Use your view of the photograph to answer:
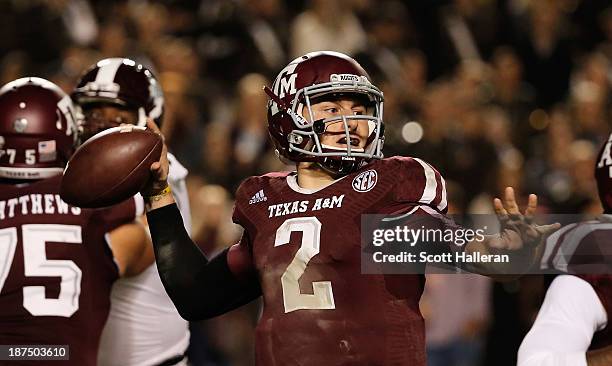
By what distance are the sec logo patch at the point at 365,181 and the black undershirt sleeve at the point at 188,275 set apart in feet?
1.66

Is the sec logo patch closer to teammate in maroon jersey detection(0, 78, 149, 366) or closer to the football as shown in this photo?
the football

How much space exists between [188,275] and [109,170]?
0.45 metres

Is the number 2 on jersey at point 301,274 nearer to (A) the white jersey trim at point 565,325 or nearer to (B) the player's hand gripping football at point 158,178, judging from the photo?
(B) the player's hand gripping football at point 158,178

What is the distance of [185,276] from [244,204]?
31cm

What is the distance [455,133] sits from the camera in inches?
311

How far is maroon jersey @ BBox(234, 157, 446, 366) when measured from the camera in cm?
356

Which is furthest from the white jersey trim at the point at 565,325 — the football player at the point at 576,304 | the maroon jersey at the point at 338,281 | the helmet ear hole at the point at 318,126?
the helmet ear hole at the point at 318,126

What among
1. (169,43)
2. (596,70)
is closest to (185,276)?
(169,43)

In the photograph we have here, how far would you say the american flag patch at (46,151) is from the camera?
452cm

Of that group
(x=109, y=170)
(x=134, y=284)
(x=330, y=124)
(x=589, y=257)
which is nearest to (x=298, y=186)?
(x=330, y=124)

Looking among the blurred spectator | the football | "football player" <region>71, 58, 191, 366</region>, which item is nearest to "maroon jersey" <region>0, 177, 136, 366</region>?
"football player" <region>71, 58, 191, 366</region>

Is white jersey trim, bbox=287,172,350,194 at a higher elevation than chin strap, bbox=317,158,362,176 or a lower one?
lower

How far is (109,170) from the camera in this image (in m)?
3.78

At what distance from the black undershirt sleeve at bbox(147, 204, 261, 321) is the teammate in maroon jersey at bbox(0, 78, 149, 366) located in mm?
531
